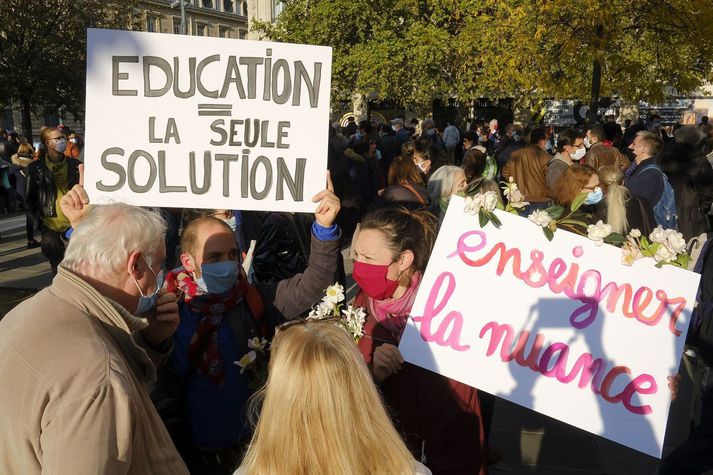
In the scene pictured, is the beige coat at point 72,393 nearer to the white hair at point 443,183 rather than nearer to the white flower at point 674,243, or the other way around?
the white flower at point 674,243

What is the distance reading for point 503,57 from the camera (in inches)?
569

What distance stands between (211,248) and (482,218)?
3.51 ft

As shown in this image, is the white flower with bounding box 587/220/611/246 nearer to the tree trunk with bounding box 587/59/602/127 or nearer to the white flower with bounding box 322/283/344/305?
the white flower with bounding box 322/283/344/305

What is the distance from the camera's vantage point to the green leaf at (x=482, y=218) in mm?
2686

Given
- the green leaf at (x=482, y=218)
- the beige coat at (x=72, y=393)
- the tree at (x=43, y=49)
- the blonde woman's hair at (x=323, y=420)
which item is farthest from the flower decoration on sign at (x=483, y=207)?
the tree at (x=43, y=49)

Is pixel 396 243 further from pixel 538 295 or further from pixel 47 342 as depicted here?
pixel 47 342

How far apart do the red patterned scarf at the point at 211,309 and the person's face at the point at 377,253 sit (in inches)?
18.3

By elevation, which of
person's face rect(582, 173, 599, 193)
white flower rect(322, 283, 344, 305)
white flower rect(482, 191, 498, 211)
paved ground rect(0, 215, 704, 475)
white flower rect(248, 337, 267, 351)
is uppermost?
white flower rect(482, 191, 498, 211)

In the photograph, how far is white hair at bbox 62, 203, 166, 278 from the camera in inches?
78.3

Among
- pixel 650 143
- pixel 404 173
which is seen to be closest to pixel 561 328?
pixel 404 173

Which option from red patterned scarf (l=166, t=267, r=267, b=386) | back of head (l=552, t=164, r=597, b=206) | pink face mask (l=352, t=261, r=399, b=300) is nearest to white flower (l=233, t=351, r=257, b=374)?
red patterned scarf (l=166, t=267, r=267, b=386)

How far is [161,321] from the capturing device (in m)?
2.39

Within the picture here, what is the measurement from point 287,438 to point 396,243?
4.17ft

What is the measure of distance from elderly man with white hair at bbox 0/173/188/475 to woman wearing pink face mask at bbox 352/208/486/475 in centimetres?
86
